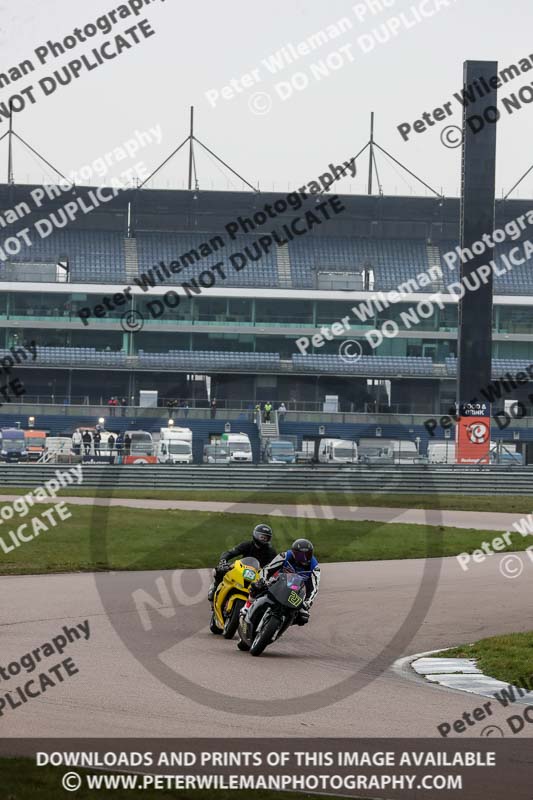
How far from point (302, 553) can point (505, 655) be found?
2478mm

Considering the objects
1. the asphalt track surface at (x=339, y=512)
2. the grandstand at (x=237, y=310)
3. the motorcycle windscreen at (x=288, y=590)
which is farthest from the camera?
the grandstand at (x=237, y=310)

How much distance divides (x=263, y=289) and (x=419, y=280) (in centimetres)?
993

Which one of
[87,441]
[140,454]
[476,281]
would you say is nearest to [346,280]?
[476,281]

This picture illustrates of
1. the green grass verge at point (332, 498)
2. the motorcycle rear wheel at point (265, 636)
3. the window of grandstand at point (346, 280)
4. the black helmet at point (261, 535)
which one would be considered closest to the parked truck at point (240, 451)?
the green grass verge at point (332, 498)

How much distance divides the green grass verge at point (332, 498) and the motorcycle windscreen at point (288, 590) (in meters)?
25.8

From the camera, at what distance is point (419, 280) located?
257 ft

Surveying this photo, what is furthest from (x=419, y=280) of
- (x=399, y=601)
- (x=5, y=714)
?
(x=5, y=714)

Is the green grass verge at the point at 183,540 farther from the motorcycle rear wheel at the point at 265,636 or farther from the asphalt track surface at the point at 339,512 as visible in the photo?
the motorcycle rear wheel at the point at 265,636

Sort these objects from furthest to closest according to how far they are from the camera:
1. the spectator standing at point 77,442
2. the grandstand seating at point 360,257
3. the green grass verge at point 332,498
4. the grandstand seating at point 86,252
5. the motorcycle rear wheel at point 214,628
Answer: the grandstand seating at point 360,257 < the grandstand seating at point 86,252 < the spectator standing at point 77,442 < the green grass verge at point 332,498 < the motorcycle rear wheel at point 214,628

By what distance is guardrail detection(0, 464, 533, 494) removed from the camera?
43875 millimetres

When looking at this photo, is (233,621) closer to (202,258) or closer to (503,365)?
(503,365)

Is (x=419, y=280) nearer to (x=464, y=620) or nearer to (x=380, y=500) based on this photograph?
(x=380, y=500)

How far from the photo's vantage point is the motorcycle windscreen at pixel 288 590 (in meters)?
13.2

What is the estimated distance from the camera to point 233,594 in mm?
14453
